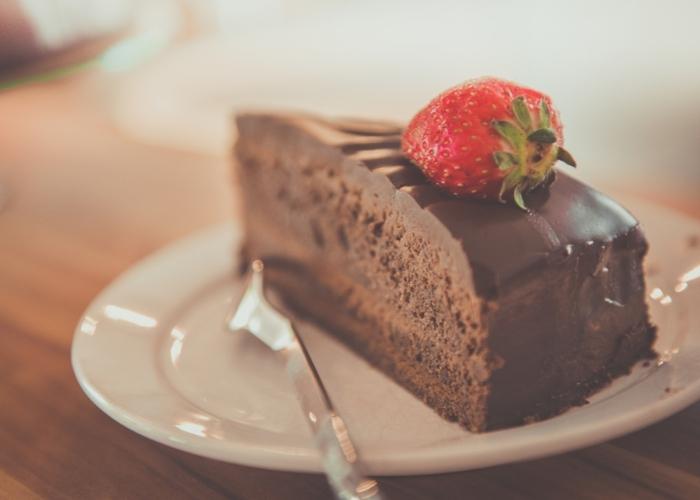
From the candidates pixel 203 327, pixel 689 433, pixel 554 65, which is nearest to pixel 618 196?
pixel 689 433

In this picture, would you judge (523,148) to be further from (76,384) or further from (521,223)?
(76,384)

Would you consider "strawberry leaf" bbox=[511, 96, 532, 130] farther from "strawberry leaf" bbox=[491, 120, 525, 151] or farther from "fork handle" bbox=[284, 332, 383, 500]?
"fork handle" bbox=[284, 332, 383, 500]

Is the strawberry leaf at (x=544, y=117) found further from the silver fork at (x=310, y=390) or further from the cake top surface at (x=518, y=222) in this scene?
the silver fork at (x=310, y=390)

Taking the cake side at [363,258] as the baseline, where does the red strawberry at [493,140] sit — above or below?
above

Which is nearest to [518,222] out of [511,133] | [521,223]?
[521,223]

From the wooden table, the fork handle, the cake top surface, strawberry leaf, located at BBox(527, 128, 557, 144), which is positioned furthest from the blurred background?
the fork handle

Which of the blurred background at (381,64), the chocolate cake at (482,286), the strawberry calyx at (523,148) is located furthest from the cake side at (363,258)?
the blurred background at (381,64)
